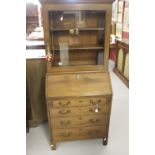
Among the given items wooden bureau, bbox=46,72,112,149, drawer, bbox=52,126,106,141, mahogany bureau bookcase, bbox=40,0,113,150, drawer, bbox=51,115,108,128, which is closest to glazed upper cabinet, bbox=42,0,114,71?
mahogany bureau bookcase, bbox=40,0,113,150

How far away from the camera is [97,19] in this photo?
1937mm

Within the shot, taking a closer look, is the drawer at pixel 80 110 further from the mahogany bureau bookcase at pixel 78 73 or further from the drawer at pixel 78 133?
the drawer at pixel 78 133

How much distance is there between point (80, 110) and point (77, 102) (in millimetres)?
108

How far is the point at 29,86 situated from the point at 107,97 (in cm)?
104

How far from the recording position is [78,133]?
6.66ft

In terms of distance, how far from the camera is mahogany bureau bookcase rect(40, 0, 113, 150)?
1.84m

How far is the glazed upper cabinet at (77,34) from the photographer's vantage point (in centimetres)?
171

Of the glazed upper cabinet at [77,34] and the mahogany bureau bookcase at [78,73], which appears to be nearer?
the glazed upper cabinet at [77,34]

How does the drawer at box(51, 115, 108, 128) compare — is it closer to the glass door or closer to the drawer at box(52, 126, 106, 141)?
the drawer at box(52, 126, 106, 141)

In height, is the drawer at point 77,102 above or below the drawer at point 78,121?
above

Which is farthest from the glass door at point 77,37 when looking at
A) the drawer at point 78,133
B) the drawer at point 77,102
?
the drawer at point 78,133
